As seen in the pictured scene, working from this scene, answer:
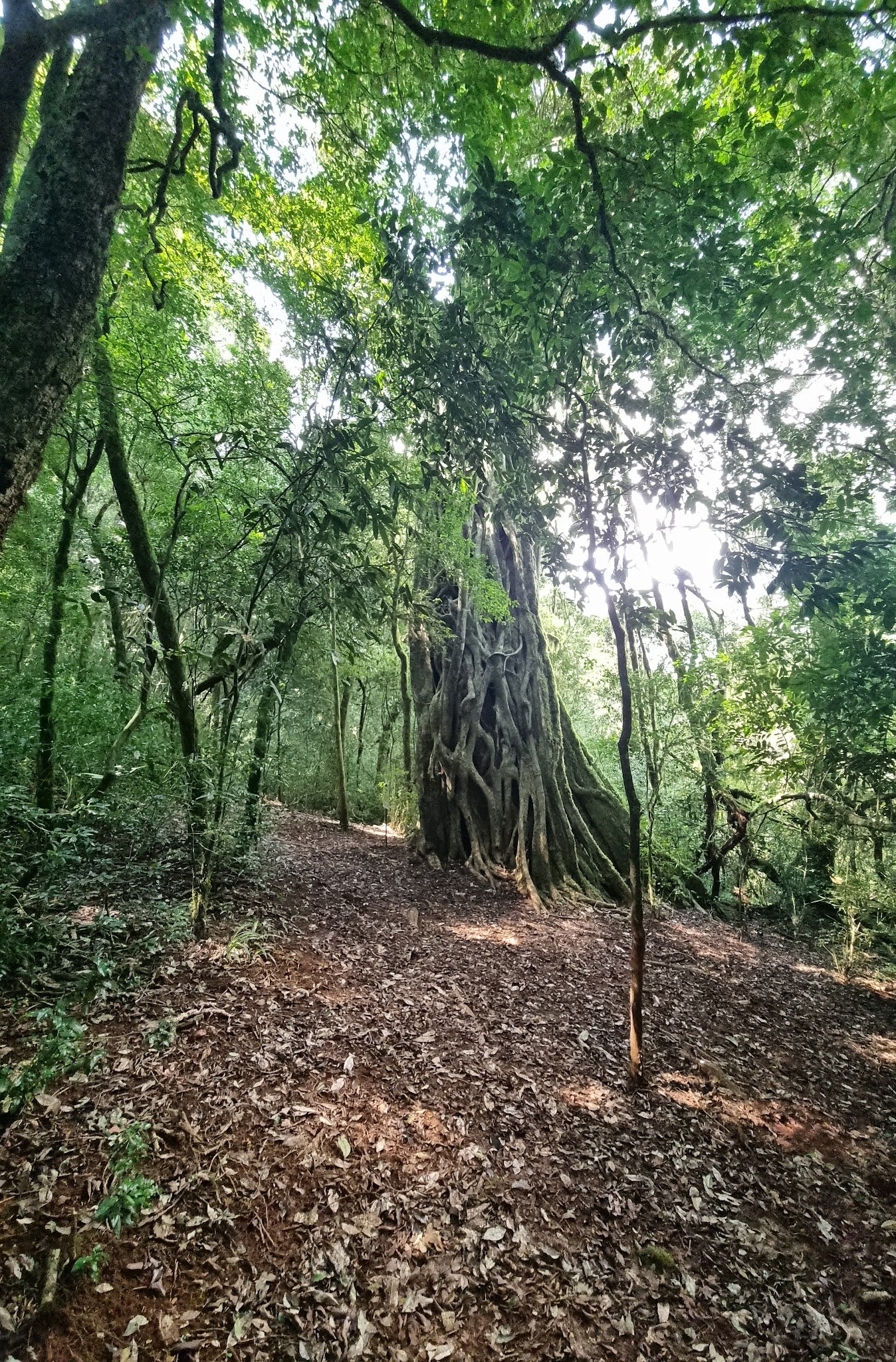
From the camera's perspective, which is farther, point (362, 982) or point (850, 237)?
point (362, 982)

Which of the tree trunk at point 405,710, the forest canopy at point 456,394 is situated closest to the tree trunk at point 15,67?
the forest canopy at point 456,394

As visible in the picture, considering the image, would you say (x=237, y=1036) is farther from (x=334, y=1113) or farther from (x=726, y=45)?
(x=726, y=45)

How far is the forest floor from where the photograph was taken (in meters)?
2.07

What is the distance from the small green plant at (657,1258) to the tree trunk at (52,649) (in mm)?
5062

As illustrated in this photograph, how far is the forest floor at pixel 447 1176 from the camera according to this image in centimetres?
207

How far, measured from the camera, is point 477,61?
10.3 ft

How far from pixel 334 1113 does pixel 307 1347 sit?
40.3 inches

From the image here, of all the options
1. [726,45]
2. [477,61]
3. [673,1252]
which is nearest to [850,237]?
[726,45]

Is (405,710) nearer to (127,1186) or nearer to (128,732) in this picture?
(128,732)

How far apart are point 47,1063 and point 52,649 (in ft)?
14.8

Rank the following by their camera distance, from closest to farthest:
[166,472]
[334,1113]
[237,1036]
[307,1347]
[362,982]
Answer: [307,1347]
[334,1113]
[237,1036]
[362,982]
[166,472]

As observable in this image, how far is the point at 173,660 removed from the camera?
4.42m

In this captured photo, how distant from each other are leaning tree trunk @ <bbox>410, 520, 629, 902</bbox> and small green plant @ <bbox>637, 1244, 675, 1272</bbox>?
4559 mm

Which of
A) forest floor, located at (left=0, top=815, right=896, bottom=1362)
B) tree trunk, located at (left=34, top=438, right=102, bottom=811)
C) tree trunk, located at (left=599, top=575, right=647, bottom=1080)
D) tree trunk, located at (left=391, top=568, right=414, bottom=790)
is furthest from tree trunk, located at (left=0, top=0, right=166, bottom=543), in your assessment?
tree trunk, located at (left=391, top=568, right=414, bottom=790)
